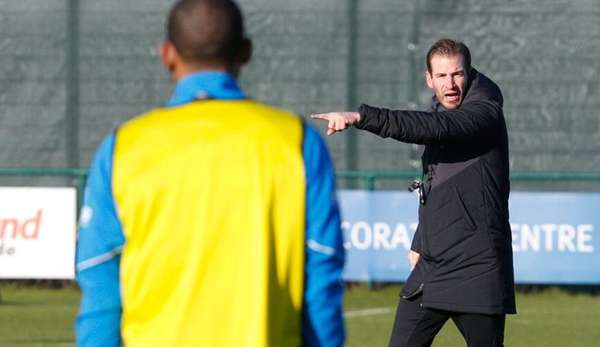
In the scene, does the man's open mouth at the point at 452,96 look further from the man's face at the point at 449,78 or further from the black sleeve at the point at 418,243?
the black sleeve at the point at 418,243

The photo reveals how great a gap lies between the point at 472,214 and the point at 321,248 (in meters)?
3.13

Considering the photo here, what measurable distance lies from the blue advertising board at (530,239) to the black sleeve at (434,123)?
27.5 ft

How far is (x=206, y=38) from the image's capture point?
3.55 meters

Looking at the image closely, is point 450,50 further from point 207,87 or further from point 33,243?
point 33,243

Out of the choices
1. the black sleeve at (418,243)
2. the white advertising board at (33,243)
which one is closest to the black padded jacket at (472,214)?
the black sleeve at (418,243)

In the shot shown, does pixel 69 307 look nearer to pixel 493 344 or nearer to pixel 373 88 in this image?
pixel 373 88

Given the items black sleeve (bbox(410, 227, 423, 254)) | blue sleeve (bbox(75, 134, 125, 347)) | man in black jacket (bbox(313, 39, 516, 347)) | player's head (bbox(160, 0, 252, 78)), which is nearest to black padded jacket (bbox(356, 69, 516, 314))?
man in black jacket (bbox(313, 39, 516, 347))

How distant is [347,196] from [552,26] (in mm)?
3391

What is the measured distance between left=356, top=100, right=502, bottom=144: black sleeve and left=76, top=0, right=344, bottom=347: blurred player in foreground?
2.42 meters

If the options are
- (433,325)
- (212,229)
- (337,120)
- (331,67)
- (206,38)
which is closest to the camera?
(212,229)

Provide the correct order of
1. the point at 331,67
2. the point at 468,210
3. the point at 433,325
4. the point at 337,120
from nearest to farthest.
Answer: the point at 337,120 < the point at 468,210 < the point at 433,325 < the point at 331,67

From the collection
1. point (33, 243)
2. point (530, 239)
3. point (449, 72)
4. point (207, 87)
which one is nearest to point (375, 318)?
point (530, 239)

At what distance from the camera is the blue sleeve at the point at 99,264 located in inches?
138

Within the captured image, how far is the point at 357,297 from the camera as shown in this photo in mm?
14961
